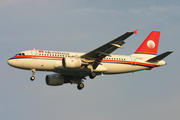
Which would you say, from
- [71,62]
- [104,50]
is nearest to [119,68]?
[104,50]

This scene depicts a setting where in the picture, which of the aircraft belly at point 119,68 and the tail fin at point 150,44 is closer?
the aircraft belly at point 119,68

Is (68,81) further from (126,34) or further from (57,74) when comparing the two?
(126,34)

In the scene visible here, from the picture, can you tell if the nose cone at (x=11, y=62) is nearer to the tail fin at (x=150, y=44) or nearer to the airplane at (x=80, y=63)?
the airplane at (x=80, y=63)

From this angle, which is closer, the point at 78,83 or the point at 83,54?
the point at 83,54

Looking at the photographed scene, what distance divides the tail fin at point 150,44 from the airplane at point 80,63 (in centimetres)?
198

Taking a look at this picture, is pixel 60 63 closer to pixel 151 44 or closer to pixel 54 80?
pixel 54 80

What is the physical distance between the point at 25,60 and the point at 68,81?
9134mm

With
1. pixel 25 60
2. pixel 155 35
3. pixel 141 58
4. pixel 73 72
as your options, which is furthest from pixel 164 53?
pixel 25 60

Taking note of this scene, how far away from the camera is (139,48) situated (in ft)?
169

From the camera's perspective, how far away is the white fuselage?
140 feet

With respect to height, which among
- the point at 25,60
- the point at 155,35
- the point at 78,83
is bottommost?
the point at 78,83

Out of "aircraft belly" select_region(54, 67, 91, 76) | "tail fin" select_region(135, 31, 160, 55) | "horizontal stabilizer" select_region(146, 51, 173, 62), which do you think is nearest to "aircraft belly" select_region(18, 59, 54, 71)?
"aircraft belly" select_region(54, 67, 91, 76)

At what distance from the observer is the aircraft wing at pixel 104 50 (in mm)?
38572

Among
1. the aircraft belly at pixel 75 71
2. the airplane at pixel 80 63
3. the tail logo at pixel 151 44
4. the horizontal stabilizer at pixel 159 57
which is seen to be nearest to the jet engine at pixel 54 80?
the airplane at pixel 80 63
